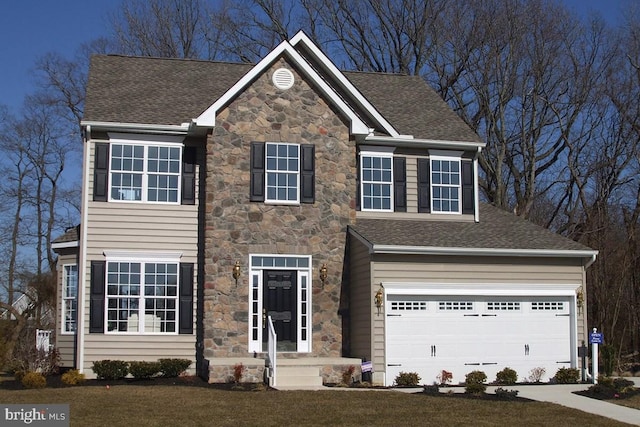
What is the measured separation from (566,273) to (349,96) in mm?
7244

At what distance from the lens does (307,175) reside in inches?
876

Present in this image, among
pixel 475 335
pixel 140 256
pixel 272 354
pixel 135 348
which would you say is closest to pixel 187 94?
pixel 140 256

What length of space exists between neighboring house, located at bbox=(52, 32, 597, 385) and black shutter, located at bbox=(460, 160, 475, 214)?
1.49 m

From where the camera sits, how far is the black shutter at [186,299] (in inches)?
854

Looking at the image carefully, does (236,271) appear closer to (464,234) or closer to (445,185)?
(464,234)

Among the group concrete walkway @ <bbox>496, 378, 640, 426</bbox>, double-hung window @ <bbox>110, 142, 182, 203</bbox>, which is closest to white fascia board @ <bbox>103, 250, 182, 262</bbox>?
double-hung window @ <bbox>110, 142, 182, 203</bbox>

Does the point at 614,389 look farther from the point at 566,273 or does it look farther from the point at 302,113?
the point at 302,113

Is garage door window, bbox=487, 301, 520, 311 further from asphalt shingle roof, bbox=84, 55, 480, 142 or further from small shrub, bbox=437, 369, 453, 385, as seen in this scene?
asphalt shingle roof, bbox=84, 55, 480, 142

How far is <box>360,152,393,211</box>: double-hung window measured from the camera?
930 inches

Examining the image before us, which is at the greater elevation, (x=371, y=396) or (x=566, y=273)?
(x=566, y=273)

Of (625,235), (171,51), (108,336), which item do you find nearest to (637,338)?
(625,235)

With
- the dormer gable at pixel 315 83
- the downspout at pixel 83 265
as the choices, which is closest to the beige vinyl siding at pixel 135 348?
the downspout at pixel 83 265

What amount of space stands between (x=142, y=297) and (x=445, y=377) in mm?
7545

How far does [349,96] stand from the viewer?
23531 millimetres
